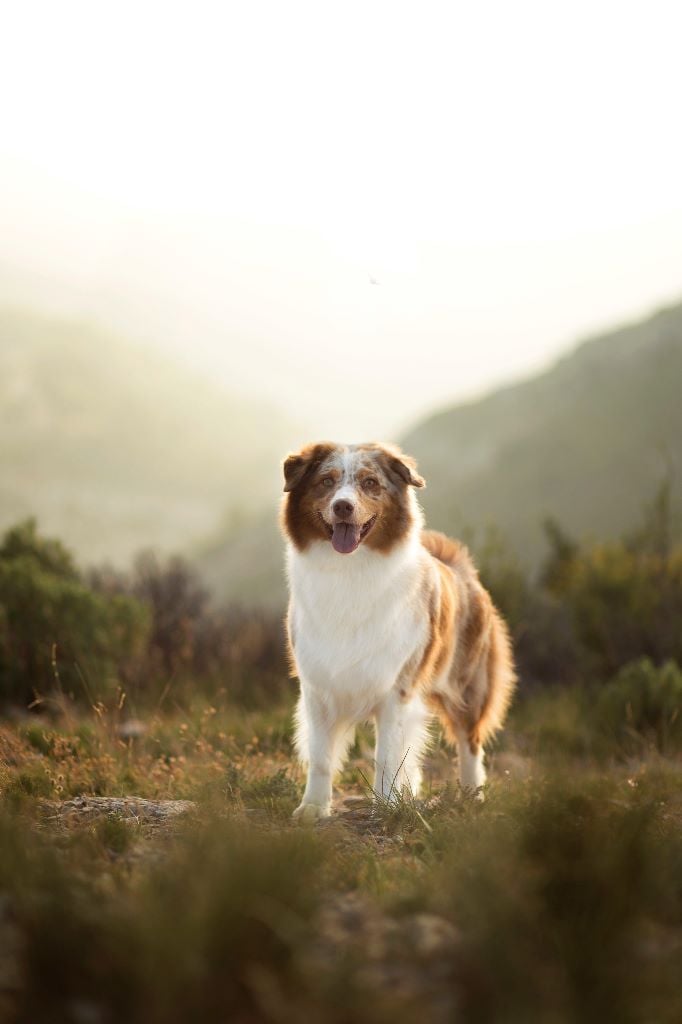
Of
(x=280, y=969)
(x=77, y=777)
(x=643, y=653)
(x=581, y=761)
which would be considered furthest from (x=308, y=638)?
(x=643, y=653)

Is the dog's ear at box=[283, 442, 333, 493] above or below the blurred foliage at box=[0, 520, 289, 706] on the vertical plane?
above

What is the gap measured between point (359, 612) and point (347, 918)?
2.79 m

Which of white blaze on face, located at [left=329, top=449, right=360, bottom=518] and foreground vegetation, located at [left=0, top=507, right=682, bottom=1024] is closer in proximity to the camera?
foreground vegetation, located at [left=0, top=507, right=682, bottom=1024]

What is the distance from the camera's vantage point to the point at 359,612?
587 centimetres

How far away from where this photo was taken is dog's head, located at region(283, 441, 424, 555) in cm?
568

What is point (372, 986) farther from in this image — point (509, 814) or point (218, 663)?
point (218, 663)

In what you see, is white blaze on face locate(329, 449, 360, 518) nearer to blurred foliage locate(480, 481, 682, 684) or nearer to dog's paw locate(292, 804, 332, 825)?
dog's paw locate(292, 804, 332, 825)

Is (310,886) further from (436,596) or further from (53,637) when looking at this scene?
(53,637)

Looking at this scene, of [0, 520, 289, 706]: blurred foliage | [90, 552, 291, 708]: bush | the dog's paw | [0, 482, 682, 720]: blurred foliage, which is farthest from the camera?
[90, 552, 291, 708]: bush

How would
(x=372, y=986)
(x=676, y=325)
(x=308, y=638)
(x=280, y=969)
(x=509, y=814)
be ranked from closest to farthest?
(x=372, y=986), (x=280, y=969), (x=509, y=814), (x=308, y=638), (x=676, y=325)

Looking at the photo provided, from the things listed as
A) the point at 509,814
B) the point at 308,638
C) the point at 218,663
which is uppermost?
the point at 308,638

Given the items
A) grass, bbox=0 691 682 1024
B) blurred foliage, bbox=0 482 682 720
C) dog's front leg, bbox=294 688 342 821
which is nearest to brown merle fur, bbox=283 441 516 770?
dog's front leg, bbox=294 688 342 821

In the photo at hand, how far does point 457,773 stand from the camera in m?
7.32

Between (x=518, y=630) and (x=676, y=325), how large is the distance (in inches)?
1631
